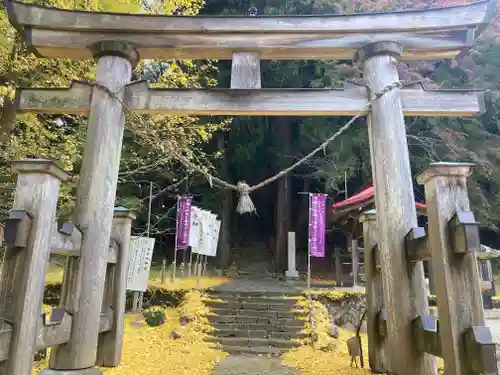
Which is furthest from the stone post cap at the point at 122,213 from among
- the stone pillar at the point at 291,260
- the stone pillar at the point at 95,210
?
the stone pillar at the point at 291,260

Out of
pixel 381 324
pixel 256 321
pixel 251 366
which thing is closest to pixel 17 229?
pixel 381 324

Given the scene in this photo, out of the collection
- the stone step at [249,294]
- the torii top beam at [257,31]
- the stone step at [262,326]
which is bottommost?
the stone step at [262,326]

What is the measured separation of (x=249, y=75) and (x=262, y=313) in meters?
6.55

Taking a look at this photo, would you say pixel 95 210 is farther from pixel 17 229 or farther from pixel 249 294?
pixel 249 294

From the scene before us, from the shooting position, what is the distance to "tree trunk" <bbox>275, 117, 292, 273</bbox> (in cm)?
1547

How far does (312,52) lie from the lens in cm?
434

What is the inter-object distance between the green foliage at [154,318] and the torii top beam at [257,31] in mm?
6247

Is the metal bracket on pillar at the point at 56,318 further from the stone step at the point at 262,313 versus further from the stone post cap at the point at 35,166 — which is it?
the stone step at the point at 262,313

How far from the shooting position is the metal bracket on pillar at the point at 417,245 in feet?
10.5

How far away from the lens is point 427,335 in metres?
3.09

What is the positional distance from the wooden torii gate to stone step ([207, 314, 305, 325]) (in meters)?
5.65

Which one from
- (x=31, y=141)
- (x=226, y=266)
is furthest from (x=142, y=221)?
(x=31, y=141)

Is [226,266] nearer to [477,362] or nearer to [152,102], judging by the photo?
[152,102]

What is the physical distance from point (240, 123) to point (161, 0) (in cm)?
672
